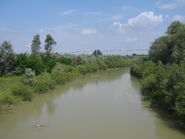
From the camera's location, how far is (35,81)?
891 inches

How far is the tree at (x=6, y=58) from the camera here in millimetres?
28356

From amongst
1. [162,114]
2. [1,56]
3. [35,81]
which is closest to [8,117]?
[35,81]

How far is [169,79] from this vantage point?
15.2 m

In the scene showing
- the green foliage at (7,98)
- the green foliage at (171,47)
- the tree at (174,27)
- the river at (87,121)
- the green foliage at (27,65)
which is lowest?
the river at (87,121)

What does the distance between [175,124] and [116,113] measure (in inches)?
165

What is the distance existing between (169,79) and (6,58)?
791 inches

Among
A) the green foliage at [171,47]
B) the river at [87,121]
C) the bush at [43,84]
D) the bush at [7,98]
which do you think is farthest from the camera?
the green foliage at [171,47]

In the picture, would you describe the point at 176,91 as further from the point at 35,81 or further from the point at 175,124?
the point at 35,81

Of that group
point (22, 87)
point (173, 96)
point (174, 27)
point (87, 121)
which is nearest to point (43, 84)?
point (22, 87)

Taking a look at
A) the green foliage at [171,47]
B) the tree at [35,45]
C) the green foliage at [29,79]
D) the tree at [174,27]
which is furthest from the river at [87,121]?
the tree at [35,45]

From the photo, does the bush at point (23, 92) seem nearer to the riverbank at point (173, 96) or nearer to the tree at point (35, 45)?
the riverbank at point (173, 96)

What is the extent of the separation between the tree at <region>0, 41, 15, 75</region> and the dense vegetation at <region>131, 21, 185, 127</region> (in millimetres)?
16000

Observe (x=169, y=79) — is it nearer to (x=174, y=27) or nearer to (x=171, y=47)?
(x=171, y=47)

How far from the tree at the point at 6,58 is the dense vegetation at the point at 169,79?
16.0 metres
